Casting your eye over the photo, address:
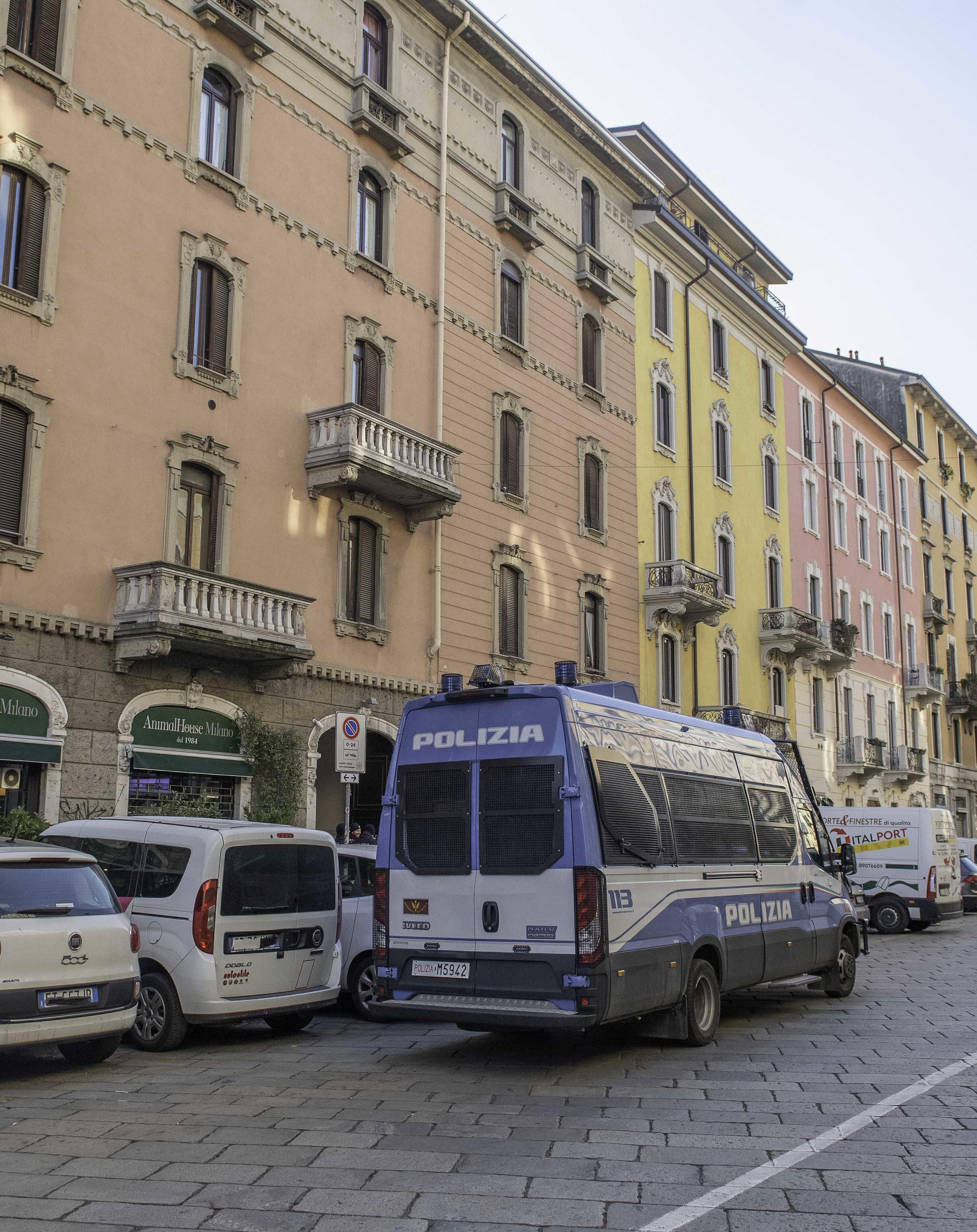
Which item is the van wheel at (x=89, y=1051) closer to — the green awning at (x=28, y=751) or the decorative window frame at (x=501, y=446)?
the green awning at (x=28, y=751)

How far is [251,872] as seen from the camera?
11.2 metres

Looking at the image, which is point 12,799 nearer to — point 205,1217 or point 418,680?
point 418,680

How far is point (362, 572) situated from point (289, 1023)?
11.9 m

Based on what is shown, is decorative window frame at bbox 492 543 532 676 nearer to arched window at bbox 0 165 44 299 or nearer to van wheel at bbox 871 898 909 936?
van wheel at bbox 871 898 909 936

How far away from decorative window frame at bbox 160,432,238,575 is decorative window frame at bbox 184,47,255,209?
4.31 m

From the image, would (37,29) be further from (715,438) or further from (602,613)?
(715,438)

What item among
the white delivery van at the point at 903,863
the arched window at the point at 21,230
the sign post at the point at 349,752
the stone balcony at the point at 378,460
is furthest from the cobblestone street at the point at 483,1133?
the white delivery van at the point at 903,863

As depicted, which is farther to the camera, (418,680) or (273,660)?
(418,680)

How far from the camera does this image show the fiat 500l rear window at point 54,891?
30.7ft

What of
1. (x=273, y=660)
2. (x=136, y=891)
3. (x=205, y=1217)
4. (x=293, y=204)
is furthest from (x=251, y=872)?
(x=293, y=204)

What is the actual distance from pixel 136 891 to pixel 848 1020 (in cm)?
699

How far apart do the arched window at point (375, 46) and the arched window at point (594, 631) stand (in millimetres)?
12051

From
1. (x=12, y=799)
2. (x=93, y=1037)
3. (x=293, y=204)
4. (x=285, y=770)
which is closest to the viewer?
(x=93, y=1037)

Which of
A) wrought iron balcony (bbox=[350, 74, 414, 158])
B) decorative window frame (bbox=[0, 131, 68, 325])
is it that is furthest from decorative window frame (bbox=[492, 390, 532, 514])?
decorative window frame (bbox=[0, 131, 68, 325])
